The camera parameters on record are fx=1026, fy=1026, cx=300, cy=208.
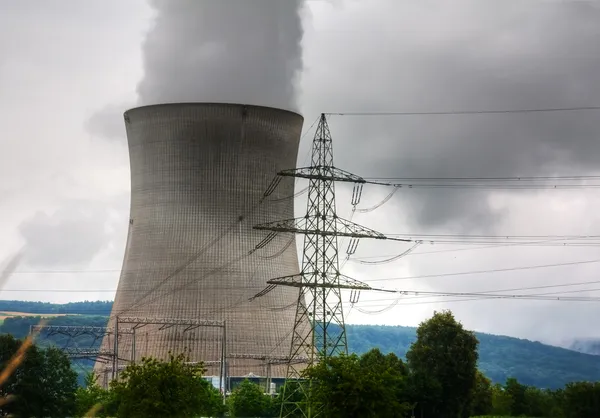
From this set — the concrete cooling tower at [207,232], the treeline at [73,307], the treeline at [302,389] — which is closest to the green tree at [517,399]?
the treeline at [302,389]

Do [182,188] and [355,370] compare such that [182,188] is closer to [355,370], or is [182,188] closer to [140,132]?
[140,132]

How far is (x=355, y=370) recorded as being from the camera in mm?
25438

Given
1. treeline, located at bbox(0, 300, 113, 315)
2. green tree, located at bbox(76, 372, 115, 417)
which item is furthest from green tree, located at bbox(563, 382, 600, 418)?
treeline, located at bbox(0, 300, 113, 315)

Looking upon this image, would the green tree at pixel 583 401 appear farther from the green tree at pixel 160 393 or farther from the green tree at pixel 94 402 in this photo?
the green tree at pixel 94 402

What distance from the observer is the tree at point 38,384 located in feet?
91.7

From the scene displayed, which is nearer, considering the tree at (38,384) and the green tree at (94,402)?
the tree at (38,384)

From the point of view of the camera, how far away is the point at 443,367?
39219 mm

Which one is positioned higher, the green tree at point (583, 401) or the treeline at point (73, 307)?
the treeline at point (73, 307)

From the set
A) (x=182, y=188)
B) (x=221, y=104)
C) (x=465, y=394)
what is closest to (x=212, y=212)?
(x=182, y=188)

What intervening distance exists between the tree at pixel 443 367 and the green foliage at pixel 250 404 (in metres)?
5.48

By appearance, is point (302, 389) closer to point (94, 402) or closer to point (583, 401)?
point (94, 402)

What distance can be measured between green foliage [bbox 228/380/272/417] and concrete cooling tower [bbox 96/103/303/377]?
70.8 inches

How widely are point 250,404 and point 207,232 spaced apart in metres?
6.13

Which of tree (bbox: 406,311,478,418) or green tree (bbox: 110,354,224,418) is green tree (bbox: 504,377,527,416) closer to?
tree (bbox: 406,311,478,418)
